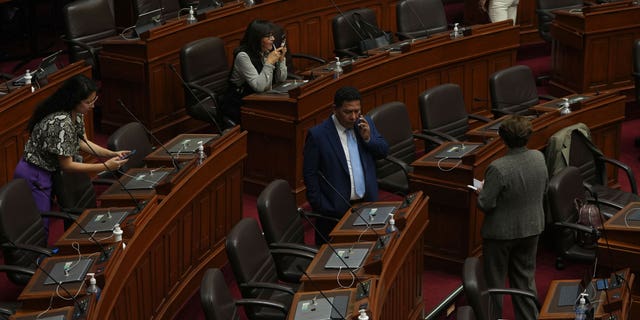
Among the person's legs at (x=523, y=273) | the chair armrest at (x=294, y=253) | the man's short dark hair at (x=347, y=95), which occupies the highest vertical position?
the man's short dark hair at (x=347, y=95)

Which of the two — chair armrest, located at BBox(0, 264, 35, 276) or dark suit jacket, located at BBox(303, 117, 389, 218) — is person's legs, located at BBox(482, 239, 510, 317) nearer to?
dark suit jacket, located at BBox(303, 117, 389, 218)

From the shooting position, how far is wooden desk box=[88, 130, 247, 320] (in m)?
4.82

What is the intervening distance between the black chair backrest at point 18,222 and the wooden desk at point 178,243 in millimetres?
516

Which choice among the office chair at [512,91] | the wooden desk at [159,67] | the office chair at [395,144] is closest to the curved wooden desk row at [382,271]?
the office chair at [395,144]

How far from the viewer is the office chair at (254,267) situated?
4.95 metres

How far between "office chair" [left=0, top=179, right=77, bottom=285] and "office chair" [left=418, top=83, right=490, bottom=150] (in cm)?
244

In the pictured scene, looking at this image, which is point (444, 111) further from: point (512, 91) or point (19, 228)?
point (19, 228)

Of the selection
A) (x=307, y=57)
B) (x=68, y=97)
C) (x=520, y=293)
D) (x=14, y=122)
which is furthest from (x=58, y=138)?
(x=307, y=57)

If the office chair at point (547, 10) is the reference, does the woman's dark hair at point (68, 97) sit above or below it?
above

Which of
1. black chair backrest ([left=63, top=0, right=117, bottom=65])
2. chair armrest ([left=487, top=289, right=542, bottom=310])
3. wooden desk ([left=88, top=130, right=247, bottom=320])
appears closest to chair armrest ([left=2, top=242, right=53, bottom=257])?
wooden desk ([left=88, top=130, right=247, bottom=320])

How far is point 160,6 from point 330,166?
3345mm

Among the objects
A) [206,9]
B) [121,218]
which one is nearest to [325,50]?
[206,9]

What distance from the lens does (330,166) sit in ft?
18.5

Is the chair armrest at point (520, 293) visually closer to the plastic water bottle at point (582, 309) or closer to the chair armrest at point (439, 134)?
the plastic water bottle at point (582, 309)
